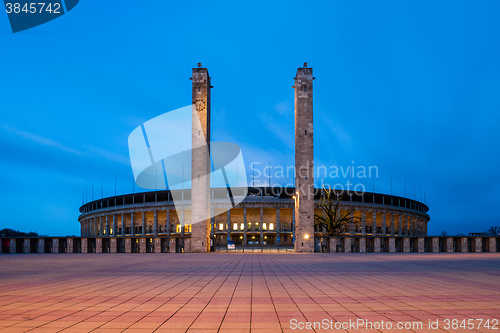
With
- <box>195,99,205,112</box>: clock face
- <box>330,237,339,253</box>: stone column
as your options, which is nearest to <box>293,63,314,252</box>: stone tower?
<box>330,237,339,253</box>: stone column

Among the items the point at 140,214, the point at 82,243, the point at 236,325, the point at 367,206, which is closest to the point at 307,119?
the point at 82,243

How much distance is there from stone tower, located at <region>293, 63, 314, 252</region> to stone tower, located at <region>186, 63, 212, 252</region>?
961 cm

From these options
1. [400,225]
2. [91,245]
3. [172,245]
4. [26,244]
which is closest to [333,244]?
[172,245]

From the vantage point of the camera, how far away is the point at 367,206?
85.9 m

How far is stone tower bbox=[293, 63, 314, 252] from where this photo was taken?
43.9m

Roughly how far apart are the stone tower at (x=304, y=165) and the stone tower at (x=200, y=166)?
31.5 feet

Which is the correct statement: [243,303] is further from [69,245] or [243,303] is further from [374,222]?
[374,222]

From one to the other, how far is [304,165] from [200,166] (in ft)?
35.7

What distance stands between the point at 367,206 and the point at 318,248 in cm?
4375

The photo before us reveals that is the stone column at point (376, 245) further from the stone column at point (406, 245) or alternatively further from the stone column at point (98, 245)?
the stone column at point (98, 245)

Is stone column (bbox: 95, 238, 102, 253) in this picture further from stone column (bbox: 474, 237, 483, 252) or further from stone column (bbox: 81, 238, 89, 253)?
stone column (bbox: 474, 237, 483, 252)

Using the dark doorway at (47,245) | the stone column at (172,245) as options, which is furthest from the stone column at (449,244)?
the dark doorway at (47,245)

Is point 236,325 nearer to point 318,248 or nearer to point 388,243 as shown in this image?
point 318,248

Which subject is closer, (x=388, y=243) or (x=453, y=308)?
(x=453, y=308)
